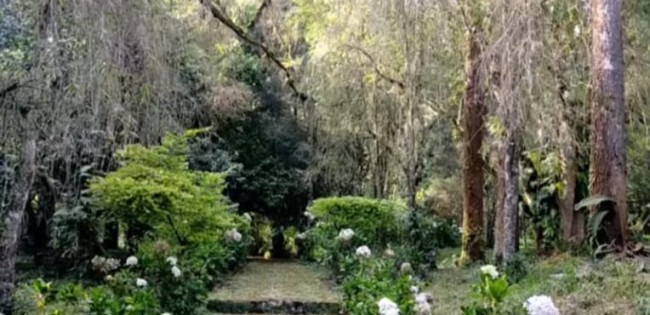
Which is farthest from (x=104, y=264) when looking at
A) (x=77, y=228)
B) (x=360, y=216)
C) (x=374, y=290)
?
(x=360, y=216)

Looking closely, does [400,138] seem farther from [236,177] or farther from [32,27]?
[32,27]

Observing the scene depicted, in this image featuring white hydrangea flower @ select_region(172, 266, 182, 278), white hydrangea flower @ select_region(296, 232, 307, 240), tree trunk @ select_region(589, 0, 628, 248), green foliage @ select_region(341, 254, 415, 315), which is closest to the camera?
green foliage @ select_region(341, 254, 415, 315)

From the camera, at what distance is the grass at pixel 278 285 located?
24.3 ft

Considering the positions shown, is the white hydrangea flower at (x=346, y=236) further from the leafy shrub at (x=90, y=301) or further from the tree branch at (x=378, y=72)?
the leafy shrub at (x=90, y=301)

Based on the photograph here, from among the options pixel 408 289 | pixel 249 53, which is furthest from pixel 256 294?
pixel 249 53

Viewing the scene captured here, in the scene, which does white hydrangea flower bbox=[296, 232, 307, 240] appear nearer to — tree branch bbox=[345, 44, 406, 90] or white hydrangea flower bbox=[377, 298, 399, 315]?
tree branch bbox=[345, 44, 406, 90]

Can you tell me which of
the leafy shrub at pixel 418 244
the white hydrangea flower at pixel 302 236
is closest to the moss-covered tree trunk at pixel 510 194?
the leafy shrub at pixel 418 244

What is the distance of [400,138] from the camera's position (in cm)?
1057

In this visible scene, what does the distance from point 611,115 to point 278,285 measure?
438 cm

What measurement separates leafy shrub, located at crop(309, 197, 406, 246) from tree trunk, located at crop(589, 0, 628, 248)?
5.12m

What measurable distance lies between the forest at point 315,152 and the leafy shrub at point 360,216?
4 cm

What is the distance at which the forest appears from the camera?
4301 millimetres

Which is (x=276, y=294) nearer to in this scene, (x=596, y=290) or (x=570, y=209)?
(x=596, y=290)

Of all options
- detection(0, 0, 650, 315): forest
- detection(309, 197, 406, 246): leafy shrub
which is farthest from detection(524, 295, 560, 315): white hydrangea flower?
detection(309, 197, 406, 246): leafy shrub
